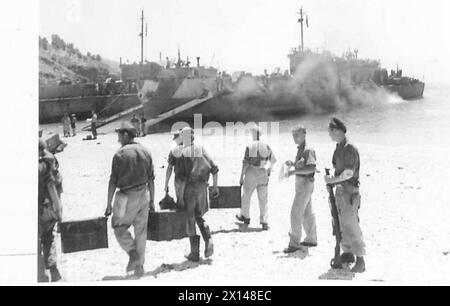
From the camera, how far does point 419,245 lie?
19.4 feet

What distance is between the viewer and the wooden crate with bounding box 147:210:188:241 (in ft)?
18.8

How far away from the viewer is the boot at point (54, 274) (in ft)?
16.0

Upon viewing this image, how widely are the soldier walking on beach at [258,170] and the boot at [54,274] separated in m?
2.87

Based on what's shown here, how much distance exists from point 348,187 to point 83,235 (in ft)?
10.1

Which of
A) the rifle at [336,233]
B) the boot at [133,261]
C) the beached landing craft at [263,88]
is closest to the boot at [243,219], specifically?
the rifle at [336,233]

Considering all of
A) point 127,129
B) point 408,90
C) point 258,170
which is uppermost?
point 408,90

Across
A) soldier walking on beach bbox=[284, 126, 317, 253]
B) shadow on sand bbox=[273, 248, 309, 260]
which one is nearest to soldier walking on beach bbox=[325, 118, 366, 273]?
soldier walking on beach bbox=[284, 126, 317, 253]

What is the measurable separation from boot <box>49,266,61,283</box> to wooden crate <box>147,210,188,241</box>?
123 centimetres

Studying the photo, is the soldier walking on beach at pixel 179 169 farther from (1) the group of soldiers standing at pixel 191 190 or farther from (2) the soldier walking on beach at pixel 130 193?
(2) the soldier walking on beach at pixel 130 193

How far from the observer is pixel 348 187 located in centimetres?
509

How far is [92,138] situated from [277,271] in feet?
56.3

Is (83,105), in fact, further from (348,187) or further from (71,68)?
(348,187)

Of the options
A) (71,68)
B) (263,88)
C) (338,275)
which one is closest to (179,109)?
(263,88)
